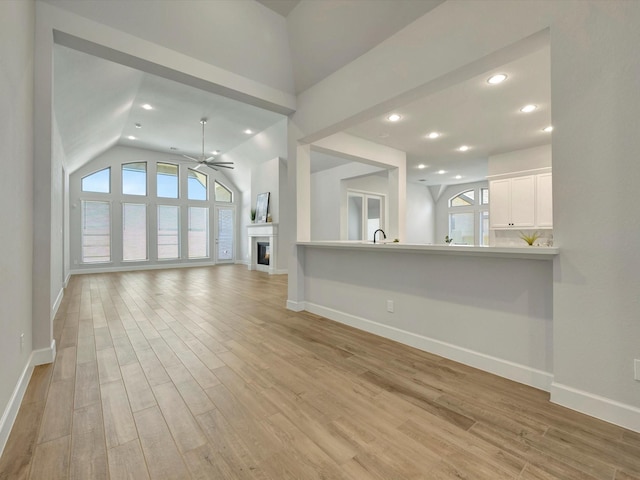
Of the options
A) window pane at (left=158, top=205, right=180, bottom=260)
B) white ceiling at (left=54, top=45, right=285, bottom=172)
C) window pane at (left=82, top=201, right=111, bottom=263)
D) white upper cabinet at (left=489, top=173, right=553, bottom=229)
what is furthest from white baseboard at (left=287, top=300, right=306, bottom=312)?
window pane at (left=82, top=201, right=111, bottom=263)

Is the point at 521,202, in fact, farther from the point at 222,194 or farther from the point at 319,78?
the point at 222,194

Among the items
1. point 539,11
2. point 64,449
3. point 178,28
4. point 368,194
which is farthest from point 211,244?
point 539,11

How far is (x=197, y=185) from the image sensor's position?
10.4 meters

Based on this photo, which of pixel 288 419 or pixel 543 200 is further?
pixel 543 200

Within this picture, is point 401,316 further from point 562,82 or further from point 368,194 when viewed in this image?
point 368,194

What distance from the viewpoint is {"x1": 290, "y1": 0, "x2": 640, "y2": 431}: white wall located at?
5.26 feet

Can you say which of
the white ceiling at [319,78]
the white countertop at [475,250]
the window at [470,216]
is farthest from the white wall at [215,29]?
the window at [470,216]

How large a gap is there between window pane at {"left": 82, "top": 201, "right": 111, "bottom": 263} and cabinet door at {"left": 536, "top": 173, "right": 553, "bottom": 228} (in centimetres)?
1111

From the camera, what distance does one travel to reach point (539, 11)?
1.85 meters

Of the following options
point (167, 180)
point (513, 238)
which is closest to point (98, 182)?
point (167, 180)

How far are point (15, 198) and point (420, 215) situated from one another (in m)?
10.4

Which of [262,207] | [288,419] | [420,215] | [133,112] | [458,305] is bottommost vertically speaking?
[288,419]

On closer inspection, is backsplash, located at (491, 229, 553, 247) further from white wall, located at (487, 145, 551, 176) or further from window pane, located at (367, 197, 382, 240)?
window pane, located at (367, 197, 382, 240)

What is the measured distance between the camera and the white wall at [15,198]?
154 cm
